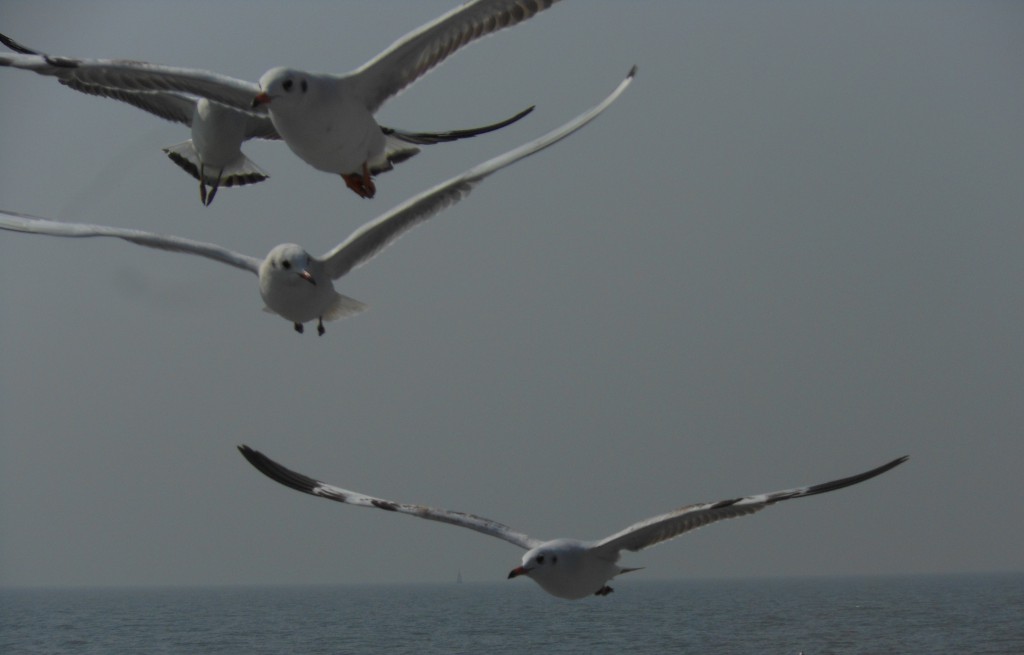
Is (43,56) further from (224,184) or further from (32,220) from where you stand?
(224,184)

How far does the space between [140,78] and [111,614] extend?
118 metres

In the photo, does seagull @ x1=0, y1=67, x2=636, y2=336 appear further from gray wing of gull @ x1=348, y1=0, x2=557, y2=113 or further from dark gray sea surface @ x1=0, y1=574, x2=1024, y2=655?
dark gray sea surface @ x1=0, y1=574, x2=1024, y2=655

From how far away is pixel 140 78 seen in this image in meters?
12.5

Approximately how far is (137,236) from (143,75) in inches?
62.2

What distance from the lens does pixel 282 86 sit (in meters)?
11.3

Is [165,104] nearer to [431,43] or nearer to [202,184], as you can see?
[202,184]

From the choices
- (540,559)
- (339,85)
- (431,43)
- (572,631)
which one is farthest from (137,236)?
(572,631)

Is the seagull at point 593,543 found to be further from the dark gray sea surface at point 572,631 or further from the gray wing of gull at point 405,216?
the dark gray sea surface at point 572,631

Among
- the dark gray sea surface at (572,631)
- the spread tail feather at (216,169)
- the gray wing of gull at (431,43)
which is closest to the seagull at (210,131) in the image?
the spread tail feather at (216,169)

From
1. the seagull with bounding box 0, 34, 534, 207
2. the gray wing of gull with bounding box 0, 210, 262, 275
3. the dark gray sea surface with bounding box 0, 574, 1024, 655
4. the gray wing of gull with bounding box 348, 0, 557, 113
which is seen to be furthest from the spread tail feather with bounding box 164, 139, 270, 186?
the dark gray sea surface with bounding box 0, 574, 1024, 655

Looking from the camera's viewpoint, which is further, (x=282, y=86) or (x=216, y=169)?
(x=216, y=169)

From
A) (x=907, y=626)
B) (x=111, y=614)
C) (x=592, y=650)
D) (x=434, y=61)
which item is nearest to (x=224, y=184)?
(x=434, y=61)

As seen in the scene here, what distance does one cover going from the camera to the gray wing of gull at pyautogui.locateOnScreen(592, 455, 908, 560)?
12742mm

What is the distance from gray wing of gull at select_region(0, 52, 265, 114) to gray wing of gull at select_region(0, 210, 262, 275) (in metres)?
1.28
